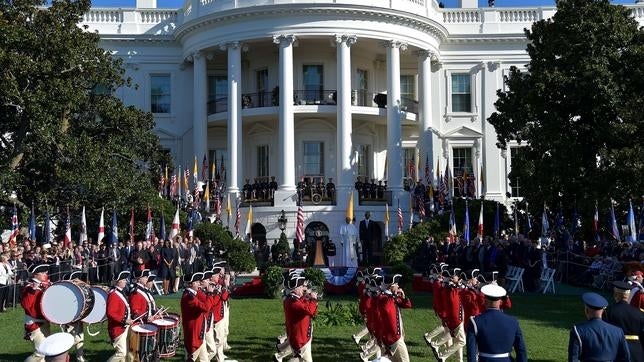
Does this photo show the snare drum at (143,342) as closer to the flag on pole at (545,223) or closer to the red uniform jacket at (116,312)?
the red uniform jacket at (116,312)

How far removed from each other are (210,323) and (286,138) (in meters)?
22.5

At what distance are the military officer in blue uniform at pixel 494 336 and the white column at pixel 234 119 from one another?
28.0 m

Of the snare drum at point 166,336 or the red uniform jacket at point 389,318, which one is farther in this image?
the red uniform jacket at point 389,318

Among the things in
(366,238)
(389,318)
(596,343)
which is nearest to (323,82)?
(366,238)

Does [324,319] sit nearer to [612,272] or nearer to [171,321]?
[171,321]

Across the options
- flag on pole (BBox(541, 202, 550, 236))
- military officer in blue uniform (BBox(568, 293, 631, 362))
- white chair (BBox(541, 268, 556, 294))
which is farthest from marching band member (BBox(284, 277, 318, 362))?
flag on pole (BBox(541, 202, 550, 236))

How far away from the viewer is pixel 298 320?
11.9 meters

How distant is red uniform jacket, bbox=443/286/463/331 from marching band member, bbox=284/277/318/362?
2851 millimetres

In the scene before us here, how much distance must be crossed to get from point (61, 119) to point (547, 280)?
17277 millimetres

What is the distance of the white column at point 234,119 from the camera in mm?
35750

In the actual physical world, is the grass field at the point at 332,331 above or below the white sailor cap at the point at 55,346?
below

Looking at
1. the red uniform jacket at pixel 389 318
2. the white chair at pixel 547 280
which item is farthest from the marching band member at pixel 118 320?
the white chair at pixel 547 280

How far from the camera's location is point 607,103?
26516 mm

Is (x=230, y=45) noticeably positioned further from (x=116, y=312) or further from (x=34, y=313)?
(x=116, y=312)
